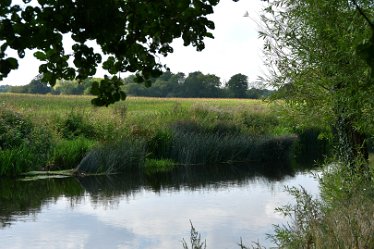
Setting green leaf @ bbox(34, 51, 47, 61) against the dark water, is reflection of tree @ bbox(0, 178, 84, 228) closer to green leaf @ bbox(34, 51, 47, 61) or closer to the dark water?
the dark water

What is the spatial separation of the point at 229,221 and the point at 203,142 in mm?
9175

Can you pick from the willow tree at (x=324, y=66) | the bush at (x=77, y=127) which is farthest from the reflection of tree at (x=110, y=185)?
the willow tree at (x=324, y=66)

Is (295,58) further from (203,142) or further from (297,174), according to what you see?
(203,142)

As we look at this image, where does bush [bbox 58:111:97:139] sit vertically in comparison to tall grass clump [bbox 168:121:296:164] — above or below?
above

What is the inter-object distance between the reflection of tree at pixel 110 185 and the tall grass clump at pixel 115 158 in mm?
600

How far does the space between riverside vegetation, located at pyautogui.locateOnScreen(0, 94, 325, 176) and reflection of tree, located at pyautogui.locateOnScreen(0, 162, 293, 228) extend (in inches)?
32.3

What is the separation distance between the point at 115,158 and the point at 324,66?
10765 millimetres

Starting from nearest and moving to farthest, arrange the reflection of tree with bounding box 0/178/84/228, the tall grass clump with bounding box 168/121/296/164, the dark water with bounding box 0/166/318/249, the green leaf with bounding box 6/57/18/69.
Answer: the green leaf with bounding box 6/57/18/69
the dark water with bounding box 0/166/318/249
the reflection of tree with bounding box 0/178/84/228
the tall grass clump with bounding box 168/121/296/164

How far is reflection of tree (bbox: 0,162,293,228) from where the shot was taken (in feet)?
43.0

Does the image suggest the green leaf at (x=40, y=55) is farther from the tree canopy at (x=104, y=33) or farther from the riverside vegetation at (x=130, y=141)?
the riverside vegetation at (x=130, y=141)

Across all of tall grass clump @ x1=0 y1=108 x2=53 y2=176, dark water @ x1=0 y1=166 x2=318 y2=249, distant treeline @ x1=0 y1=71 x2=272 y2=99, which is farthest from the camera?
distant treeline @ x1=0 y1=71 x2=272 y2=99

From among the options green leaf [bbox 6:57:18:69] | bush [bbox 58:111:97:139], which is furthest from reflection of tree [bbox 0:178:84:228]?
green leaf [bbox 6:57:18:69]

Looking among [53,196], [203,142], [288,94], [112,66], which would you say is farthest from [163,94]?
[112,66]

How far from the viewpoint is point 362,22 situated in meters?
6.11
